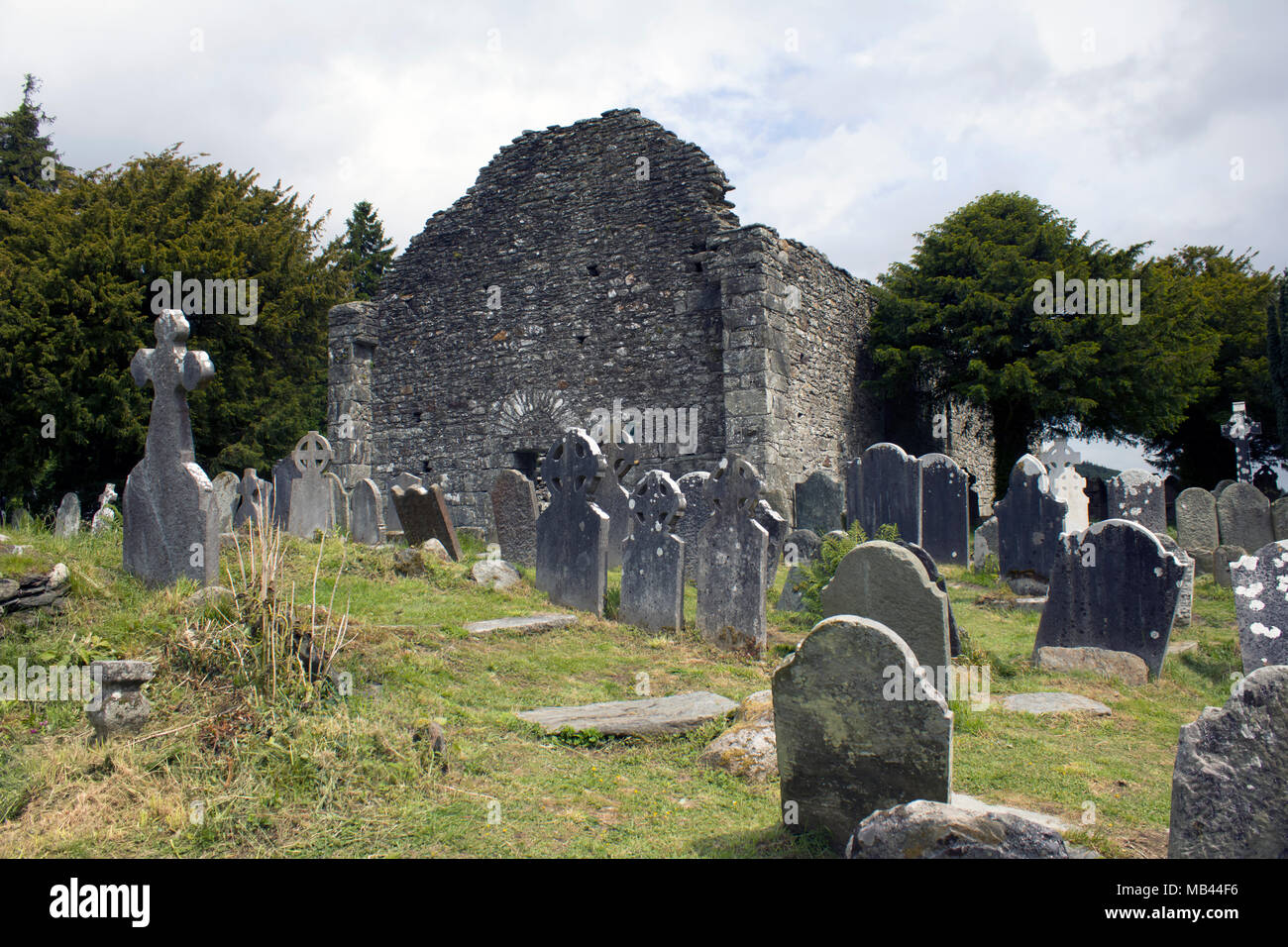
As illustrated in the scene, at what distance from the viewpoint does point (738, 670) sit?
6.33 metres

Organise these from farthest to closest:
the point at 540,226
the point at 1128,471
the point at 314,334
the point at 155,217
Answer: the point at 314,334 → the point at 155,217 → the point at 540,226 → the point at 1128,471

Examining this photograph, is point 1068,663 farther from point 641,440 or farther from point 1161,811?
point 641,440

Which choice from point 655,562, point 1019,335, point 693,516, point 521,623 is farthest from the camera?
point 1019,335

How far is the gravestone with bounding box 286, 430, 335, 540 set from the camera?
11602 mm

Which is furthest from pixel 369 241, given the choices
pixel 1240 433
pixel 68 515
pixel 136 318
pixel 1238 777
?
pixel 1238 777

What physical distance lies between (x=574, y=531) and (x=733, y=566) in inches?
67.3

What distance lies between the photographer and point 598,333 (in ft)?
46.3

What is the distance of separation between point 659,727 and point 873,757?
1639mm

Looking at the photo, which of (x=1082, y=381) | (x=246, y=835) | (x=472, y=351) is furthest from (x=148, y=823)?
(x=1082, y=381)

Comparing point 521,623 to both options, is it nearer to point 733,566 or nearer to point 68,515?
point 733,566

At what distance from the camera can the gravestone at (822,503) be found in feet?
39.9

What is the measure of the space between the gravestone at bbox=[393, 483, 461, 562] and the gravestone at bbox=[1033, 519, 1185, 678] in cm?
619

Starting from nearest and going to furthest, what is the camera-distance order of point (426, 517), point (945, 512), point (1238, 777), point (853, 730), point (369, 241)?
point (1238, 777) < point (853, 730) < point (426, 517) < point (945, 512) < point (369, 241)

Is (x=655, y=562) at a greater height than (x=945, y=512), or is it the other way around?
(x=945, y=512)
